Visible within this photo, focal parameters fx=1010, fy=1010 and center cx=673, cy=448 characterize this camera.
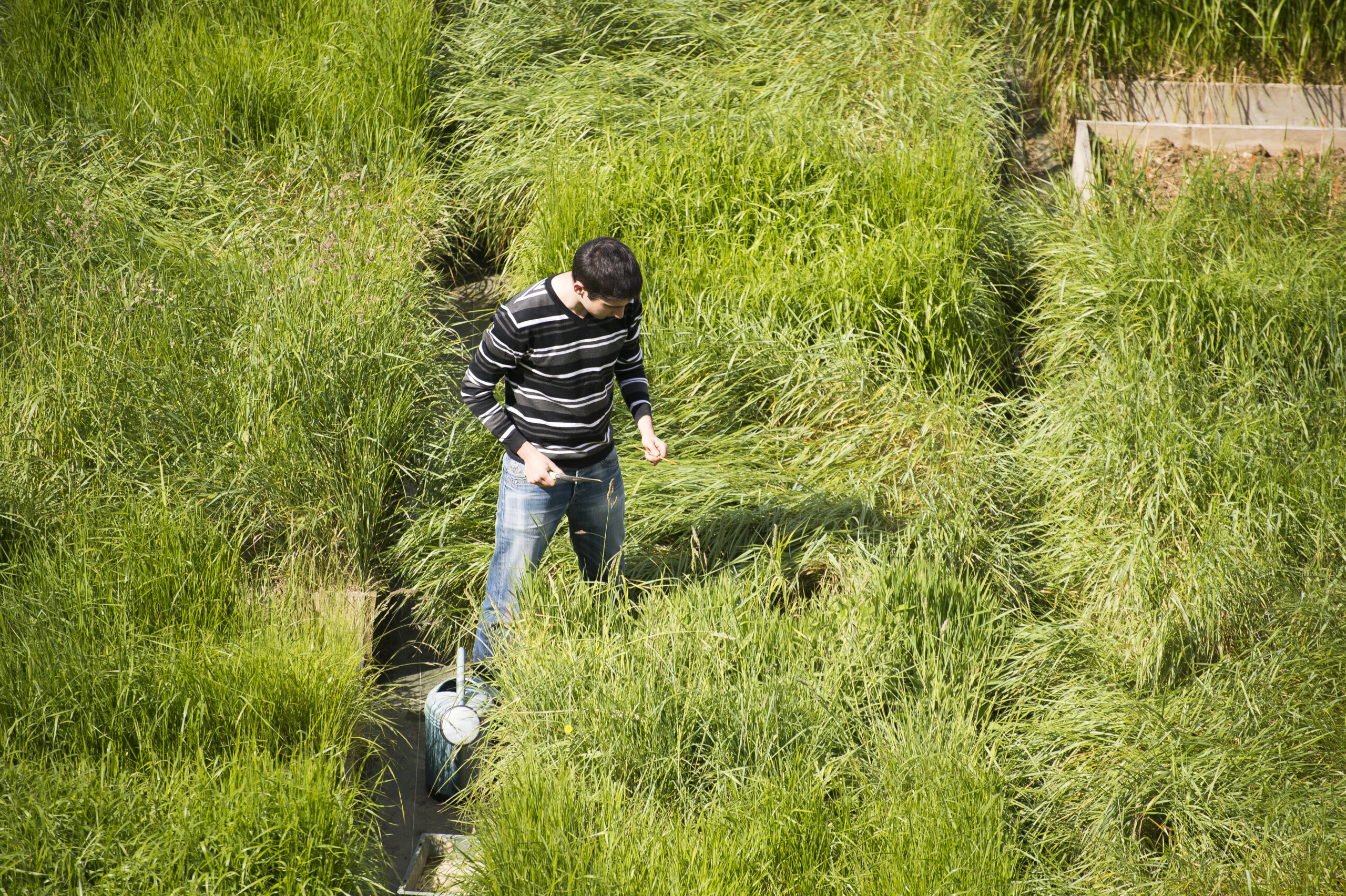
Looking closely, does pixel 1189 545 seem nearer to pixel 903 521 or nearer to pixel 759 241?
pixel 903 521

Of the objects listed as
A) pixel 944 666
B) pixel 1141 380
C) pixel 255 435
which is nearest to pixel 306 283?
pixel 255 435

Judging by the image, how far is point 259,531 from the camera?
405 cm

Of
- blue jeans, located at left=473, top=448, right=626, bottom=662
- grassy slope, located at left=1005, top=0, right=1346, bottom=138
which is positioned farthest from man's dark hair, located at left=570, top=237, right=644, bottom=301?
grassy slope, located at left=1005, top=0, right=1346, bottom=138

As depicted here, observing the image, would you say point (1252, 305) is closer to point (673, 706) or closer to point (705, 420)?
point (705, 420)

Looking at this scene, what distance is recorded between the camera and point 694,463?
4.30 metres

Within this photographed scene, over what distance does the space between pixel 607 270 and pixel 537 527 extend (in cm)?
90

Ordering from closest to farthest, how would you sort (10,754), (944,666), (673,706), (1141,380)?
(10,754)
(673,706)
(944,666)
(1141,380)

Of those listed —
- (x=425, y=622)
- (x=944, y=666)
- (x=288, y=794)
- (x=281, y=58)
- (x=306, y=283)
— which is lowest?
(x=425, y=622)

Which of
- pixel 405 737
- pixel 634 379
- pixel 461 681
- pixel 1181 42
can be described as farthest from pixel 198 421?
pixel 1181 42

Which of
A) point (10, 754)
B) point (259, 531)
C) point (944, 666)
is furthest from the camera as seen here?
point (259, 531)

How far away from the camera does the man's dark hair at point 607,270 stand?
3.00 m

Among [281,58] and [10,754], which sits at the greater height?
[281,58]

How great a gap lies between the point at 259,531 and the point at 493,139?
316 cm

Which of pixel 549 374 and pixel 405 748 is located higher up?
pixel 549 374
